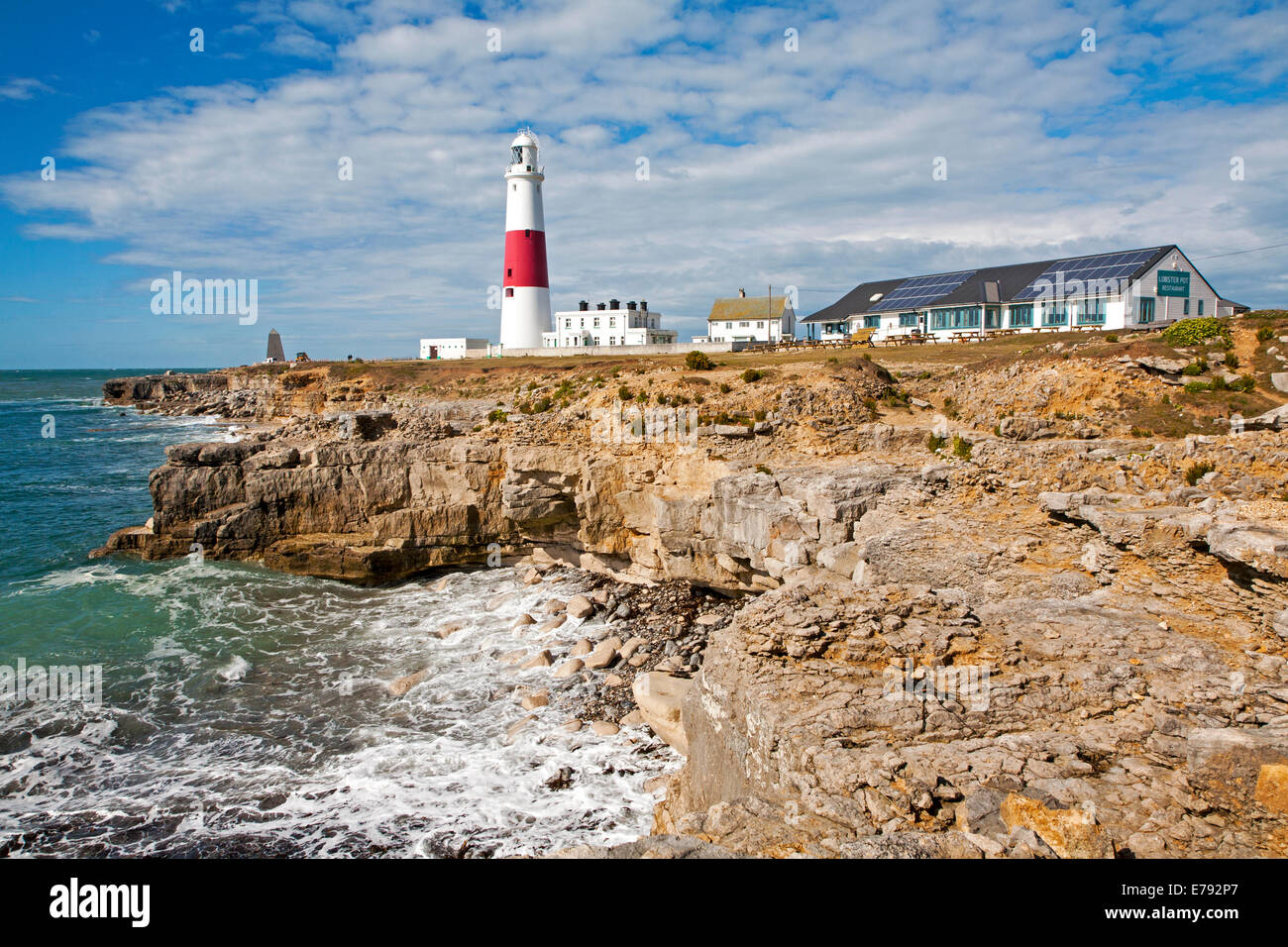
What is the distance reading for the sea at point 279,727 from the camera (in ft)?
39.5

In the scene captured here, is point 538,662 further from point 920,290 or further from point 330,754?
point 920,290

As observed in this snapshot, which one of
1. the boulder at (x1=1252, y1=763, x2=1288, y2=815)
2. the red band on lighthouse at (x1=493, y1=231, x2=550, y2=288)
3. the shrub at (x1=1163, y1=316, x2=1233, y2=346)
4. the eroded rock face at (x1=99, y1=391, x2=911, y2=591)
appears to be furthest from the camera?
the red band on lighthouse at (x1=493, y1=231, x2=550, y2=288)

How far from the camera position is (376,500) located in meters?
27.1

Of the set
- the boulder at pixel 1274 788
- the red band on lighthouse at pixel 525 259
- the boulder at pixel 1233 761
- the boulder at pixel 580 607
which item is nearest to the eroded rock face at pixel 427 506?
the boulder at pixel 580 607

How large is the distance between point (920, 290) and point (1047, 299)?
10.6 meters

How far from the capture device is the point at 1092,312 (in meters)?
41.3

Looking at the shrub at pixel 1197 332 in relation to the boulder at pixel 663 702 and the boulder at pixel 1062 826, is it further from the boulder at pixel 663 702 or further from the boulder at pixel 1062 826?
the boulder at pixel 1062 826

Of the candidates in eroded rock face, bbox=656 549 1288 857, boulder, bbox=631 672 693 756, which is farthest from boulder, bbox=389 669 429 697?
eroded rock face, bbox=656 549 1288 857

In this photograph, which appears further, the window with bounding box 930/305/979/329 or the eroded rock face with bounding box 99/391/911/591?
the window with bounding box 930/305/979/329

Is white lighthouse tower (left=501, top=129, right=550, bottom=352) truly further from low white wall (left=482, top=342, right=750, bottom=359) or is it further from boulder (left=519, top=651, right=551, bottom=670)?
boulder (left=519, top=651, right=551, bottom=670)

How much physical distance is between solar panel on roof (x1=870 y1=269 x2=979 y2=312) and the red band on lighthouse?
25.6 m

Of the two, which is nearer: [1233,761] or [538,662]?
[1233,761]

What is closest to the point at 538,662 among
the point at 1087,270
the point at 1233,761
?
the point at 1233,761

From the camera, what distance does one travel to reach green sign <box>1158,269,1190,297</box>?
4041cm
